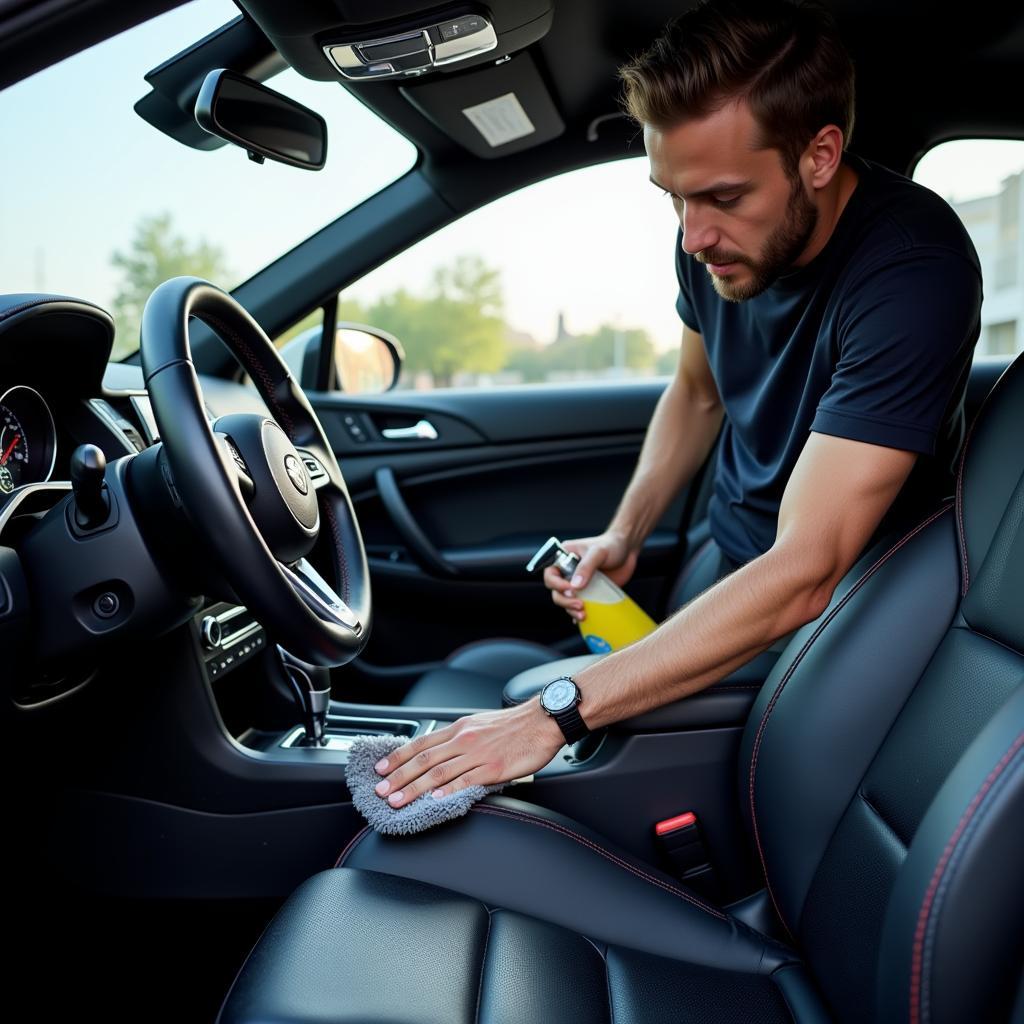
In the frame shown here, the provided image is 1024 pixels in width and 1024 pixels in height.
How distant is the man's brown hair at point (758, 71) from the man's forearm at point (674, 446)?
726 millimetres

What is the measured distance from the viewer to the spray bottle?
1.69 metres

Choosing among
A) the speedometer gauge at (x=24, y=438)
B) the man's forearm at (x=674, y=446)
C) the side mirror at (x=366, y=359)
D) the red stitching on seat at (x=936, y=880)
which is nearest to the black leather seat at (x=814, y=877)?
the red stitching on seat at (x=936, y=880)

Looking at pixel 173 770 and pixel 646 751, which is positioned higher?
pixel 173 770

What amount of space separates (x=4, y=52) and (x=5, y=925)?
3.89 feet

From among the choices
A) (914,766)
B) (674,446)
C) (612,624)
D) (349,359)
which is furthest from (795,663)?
(349,359)

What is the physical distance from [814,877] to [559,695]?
0.37m

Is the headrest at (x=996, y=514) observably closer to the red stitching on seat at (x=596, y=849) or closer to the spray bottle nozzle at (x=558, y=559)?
the red stitching on seat at (x=596, y=849)

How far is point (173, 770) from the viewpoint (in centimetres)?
137

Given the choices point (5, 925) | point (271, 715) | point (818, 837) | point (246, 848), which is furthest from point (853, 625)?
point (5, 925)

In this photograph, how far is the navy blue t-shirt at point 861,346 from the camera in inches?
48.8

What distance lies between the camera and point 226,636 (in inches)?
61.1

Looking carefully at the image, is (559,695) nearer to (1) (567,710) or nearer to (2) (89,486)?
(1) (567,710)

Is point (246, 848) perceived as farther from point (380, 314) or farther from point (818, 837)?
point (380, 314)

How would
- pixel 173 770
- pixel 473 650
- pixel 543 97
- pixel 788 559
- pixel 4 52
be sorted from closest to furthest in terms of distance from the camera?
pixel 4 52 → pixel 788 559 → pixel 173 770 → pixel 543 97 → pixel 473 650
